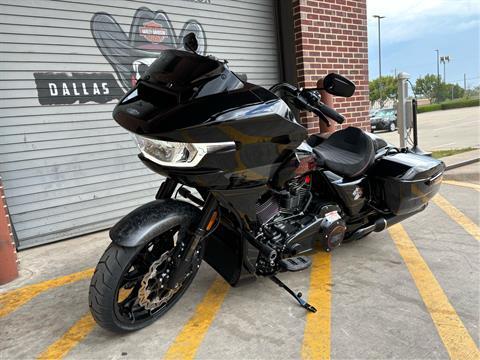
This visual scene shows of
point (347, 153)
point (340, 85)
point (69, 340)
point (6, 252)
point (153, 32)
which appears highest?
point (153, 32)

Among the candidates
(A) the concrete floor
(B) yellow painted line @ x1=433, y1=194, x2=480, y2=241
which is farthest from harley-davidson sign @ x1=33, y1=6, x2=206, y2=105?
(A) the concrete floor

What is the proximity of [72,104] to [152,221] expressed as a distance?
2.60 m

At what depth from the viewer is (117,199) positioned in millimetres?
4531

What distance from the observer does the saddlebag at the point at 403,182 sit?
3.14 meters

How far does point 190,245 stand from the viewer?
2254 millimetres

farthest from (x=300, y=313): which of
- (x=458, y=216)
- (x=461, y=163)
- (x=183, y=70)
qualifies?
(x=461, y=163)

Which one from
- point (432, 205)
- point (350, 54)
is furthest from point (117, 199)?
point (350, 54)

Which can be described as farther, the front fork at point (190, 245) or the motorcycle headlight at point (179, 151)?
the front fork at point (190, 245)

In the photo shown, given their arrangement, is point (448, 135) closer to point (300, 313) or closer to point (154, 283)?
point (300, 313)

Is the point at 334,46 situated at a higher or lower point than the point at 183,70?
higher

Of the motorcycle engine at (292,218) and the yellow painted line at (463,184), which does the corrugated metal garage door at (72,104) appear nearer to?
the motorcycle engine at (292,218)

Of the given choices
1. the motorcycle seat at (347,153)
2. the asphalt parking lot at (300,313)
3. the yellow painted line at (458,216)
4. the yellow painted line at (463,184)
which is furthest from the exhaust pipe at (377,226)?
the yellow painted line at (463,184)

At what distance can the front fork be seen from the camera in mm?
2246

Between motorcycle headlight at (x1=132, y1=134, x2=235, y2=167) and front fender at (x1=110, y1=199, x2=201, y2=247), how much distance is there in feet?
1.01
